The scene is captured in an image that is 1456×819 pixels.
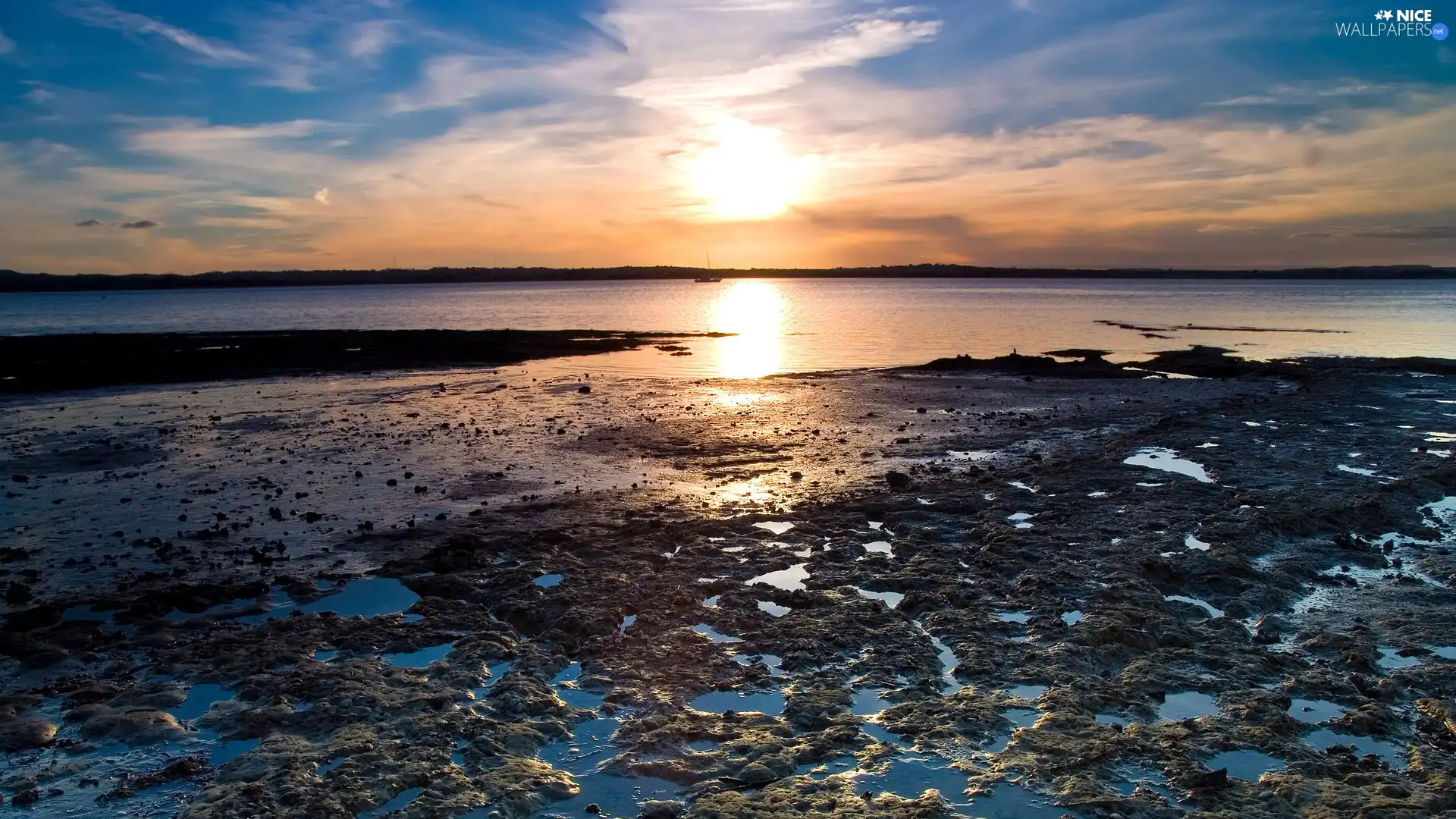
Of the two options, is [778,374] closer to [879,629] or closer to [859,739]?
[879,629]

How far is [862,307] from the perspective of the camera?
111 m

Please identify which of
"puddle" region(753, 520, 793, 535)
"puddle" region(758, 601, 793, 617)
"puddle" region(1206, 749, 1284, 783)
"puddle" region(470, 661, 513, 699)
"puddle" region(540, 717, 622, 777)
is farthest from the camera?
"puddle" region(753, 520, 793, 535)

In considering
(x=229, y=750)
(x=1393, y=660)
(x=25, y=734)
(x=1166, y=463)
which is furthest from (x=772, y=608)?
(x=1166, y=463)

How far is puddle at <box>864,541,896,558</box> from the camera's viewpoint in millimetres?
11904

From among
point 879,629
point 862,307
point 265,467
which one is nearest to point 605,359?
point 265,467

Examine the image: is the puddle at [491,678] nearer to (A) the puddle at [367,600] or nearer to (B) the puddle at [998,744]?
(A) the puddle at [367,600]

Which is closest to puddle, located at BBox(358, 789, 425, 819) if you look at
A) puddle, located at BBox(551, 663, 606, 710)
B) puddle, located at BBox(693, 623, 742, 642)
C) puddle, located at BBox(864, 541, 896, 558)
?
puddle, located at BBox(551, 663, 606, 710)

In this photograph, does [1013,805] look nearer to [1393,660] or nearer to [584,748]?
[584,748]

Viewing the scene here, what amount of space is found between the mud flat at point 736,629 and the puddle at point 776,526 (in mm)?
188

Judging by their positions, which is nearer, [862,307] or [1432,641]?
[1432,641]

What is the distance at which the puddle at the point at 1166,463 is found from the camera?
16.5 metres

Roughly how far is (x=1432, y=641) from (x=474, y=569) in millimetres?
10918

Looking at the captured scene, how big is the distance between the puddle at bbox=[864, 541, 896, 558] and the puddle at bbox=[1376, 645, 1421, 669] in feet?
17.8

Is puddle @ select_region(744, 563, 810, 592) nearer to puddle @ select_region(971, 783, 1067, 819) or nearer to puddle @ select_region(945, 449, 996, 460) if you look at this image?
puddle @ select_region(971, 783, 1067, 819)
